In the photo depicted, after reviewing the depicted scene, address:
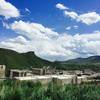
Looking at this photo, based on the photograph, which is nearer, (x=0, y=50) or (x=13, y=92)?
(x=13, y=92)

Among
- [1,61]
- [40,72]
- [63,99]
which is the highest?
[1,61]

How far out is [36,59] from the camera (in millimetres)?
160625

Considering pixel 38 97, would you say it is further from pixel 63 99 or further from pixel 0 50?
pixel 0 50

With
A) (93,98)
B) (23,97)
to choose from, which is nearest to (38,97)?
(23,97)

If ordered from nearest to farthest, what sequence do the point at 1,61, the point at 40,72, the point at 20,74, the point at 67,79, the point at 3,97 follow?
the point at 3,97 → the point at 67,79 → the point at 20,74 → the point at 40,72 → the point at 1,61

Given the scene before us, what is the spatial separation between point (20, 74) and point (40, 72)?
383 inches

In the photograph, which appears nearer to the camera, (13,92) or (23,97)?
(23,97)

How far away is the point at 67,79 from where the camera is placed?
37.8 metres

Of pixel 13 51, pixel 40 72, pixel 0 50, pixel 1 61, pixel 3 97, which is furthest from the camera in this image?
pixel 13 51

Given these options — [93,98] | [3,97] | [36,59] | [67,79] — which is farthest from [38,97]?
[36,59]

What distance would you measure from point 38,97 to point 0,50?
12959 cm

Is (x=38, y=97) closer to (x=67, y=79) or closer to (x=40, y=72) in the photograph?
(x=67, y=79)

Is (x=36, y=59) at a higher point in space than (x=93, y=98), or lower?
higher

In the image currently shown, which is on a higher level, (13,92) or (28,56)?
(28,56)
